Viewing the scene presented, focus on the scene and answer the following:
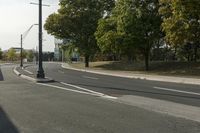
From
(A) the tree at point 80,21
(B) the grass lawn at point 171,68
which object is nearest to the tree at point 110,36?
(B) the grass lawn at point 171,68

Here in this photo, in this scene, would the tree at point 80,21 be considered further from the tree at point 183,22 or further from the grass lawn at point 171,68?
the tree at point 183,22

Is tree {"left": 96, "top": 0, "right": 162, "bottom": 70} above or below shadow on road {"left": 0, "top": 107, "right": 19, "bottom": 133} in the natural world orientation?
above

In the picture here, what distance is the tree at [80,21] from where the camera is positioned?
6856cm

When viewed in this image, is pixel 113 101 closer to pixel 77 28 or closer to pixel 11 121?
pixel 11 121

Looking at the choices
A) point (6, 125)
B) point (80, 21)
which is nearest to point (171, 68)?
point (80, 21)

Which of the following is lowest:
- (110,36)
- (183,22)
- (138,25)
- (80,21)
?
(110,36)

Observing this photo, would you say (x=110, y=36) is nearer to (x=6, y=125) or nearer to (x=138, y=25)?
(x=138, y=25)

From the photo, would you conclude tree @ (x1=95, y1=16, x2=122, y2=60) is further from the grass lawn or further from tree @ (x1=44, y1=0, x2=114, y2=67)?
tree @ (x1=44, y1=0, x2=114, y2=67)

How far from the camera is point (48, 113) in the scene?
1475 centimetres

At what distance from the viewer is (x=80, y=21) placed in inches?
2736

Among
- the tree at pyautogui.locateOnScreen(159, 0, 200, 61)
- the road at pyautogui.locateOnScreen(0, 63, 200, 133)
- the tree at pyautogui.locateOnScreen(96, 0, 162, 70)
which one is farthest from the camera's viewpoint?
→ the tree at pyautogui.locateOnScreen(96, 0, 162, 70)

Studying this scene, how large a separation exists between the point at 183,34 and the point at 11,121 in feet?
96.5

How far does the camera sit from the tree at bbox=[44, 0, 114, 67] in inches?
2699

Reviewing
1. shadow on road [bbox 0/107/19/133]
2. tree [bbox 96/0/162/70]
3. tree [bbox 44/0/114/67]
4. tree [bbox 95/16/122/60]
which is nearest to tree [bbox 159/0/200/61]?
tree [bbox 96/0/162/70]
